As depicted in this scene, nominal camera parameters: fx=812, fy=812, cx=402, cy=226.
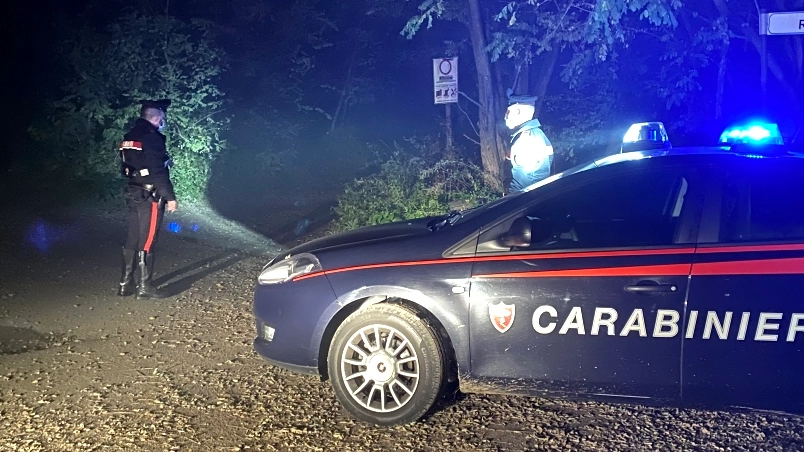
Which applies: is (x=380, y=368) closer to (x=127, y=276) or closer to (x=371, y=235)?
(x=371, y=235)

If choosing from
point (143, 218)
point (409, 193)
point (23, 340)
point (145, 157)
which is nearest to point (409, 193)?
point (409, 193)

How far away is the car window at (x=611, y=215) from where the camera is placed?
14.3 feet

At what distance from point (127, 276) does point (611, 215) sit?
4.50m

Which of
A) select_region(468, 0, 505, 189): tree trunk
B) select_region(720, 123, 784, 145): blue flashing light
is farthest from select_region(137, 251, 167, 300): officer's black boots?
select_region(468, 0, 505, 189): tree trunk

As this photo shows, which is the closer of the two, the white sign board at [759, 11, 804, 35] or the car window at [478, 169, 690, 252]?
the car window at [478, 169, 690, 252]

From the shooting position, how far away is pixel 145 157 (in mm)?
7180

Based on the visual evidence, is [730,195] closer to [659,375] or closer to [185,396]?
[659,375]

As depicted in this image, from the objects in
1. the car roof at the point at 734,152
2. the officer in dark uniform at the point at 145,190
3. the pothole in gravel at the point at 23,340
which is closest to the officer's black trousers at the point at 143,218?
the officer in dark uniform at the point at 145,190

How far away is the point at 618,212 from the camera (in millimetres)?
5367

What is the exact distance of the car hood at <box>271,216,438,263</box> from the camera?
191 inches

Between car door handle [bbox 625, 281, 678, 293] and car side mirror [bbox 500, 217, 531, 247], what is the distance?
1.91ft

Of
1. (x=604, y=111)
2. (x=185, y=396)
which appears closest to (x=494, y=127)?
(x=604, y=111)

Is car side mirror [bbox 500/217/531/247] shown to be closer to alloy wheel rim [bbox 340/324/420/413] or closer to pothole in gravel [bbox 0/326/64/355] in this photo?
alloy wheel rim [bbox 340/324/420/413]

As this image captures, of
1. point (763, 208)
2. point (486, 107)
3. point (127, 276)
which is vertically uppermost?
point (486, 107)
